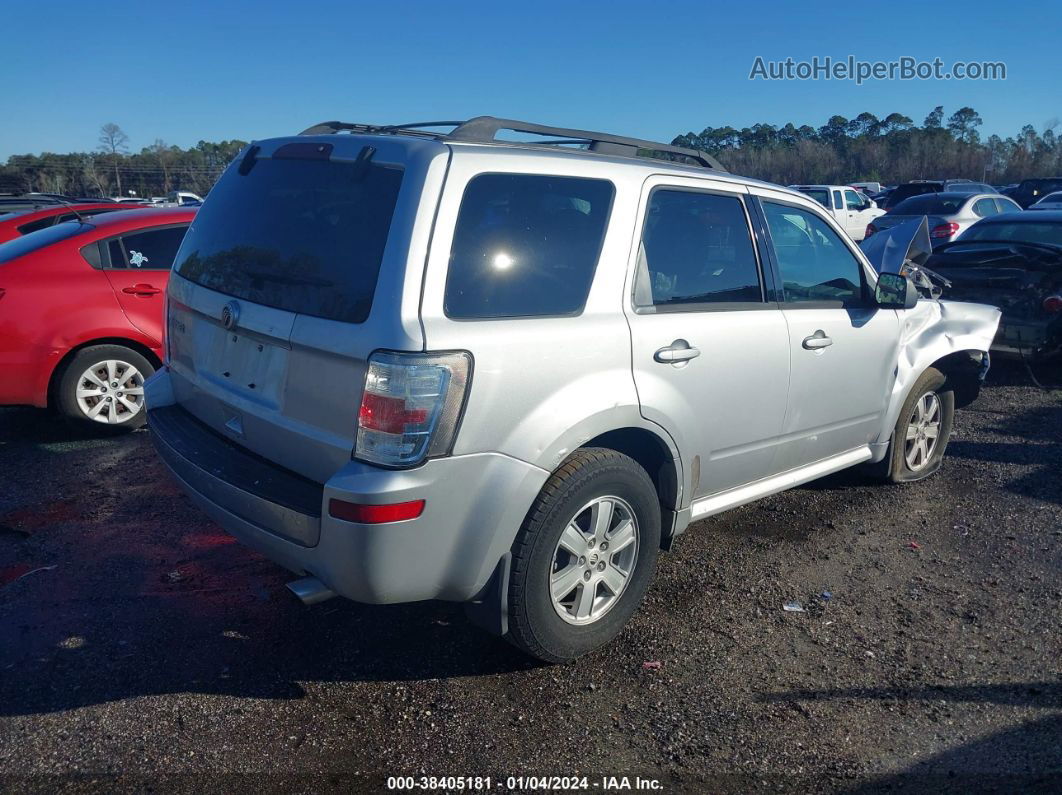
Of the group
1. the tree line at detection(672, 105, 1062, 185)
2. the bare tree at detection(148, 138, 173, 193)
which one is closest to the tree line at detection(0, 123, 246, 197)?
the bare tree at detection(148, 138, 173, 193)

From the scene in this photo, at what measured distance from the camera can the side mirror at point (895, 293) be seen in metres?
4.66

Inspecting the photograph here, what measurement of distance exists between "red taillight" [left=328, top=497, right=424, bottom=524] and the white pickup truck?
20686 millimetres

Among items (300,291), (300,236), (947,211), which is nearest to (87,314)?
(300,236)

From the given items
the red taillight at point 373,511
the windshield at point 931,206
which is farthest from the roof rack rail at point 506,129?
the windshield at point 931,206

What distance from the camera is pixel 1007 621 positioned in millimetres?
3852

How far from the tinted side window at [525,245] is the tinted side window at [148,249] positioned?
13.5 ft

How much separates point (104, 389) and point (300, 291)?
391cm

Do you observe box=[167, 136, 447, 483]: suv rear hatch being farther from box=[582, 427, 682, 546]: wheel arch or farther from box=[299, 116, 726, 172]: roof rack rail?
box=[582, 427, 682, 546]: wheel arch

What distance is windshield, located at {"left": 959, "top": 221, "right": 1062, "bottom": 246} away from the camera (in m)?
8.60

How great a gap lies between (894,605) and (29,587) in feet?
13.3

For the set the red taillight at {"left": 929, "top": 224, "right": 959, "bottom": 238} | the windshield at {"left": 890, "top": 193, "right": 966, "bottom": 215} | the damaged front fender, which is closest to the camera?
the damaged front fender

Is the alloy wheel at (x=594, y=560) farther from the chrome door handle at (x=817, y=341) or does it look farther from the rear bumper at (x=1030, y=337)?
the rear bumper at (x=1030, y=337)

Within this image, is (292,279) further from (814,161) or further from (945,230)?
(814,161)

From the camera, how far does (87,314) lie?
6043 mm
